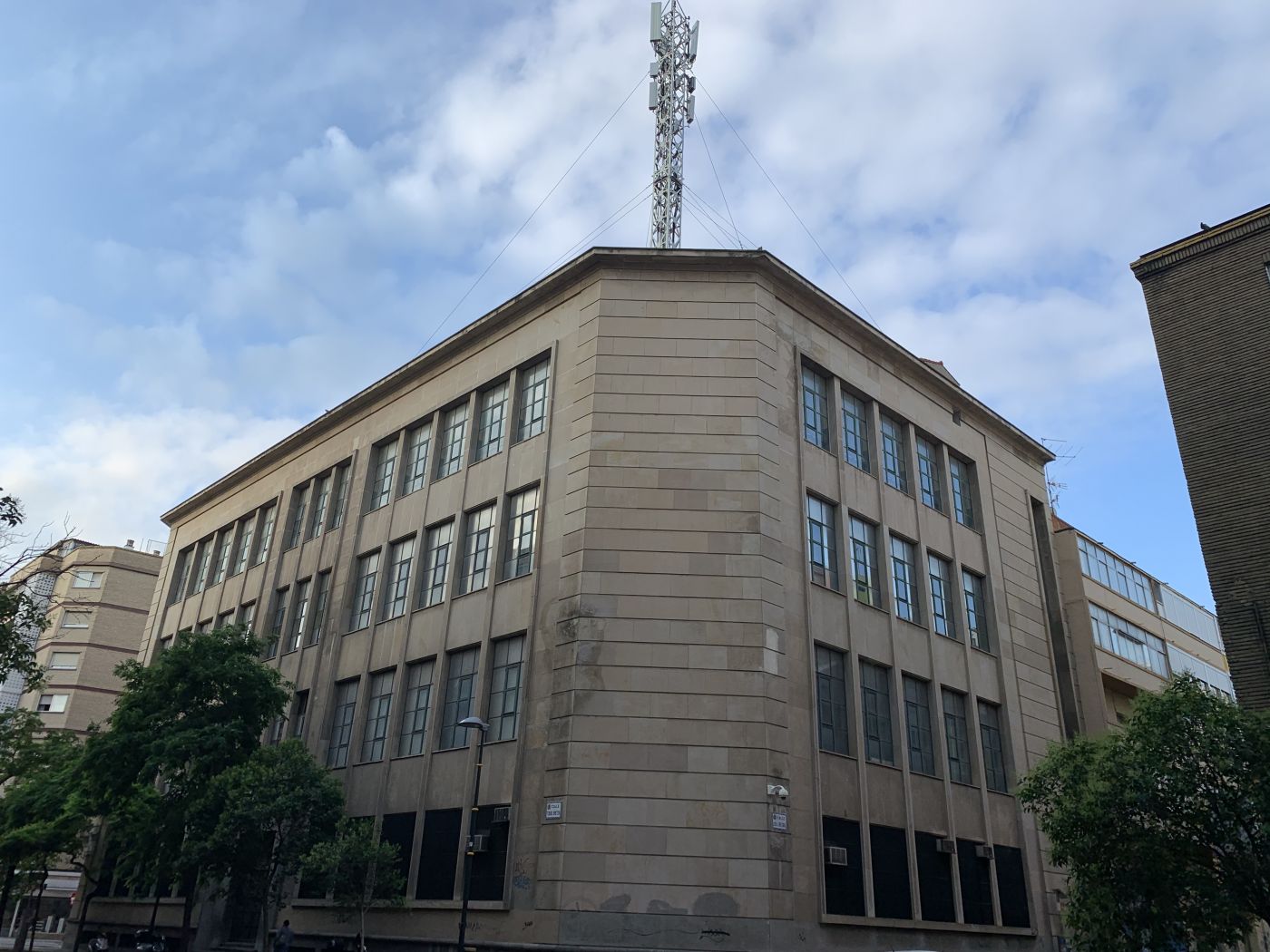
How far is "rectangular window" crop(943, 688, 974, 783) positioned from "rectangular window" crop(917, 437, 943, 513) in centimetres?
583

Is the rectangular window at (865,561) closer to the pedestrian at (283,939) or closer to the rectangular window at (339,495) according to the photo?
the pedestrian at (283,939)

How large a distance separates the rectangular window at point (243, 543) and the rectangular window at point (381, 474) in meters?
9.01

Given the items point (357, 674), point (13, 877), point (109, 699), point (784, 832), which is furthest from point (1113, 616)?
point (109, 699)

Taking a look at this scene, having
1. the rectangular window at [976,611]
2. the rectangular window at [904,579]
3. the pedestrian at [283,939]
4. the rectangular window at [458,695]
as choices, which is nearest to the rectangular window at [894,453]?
the rectangular window at [904,579]

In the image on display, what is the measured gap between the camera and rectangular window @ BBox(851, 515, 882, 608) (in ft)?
85.6

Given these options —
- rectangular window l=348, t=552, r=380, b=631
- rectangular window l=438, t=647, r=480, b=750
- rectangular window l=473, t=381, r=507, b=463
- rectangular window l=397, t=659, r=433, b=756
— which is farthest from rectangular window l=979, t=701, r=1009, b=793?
rectangular window l=348, t=552, r=380, b=631

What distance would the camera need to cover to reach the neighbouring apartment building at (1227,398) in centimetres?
1892

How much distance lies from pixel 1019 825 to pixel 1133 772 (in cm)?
1281

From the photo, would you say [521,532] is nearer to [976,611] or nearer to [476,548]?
[476,548]

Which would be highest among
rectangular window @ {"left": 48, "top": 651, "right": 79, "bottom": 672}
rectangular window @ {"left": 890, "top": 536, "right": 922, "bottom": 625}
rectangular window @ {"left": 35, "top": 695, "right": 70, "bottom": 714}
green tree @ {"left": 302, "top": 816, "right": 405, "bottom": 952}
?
rectangular window @ {"left": 48, "top": 651, "right": 79, "bottom": 672}

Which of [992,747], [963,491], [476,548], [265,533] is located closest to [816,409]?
[963,491]

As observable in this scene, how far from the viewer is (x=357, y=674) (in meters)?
29.3

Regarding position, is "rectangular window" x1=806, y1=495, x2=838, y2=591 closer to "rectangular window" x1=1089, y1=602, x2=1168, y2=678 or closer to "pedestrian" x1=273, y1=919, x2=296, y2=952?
"rectangular window" x1=1089, y1=602, x2=1168, y2=678

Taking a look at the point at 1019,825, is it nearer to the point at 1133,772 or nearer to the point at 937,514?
the point at 937,514
